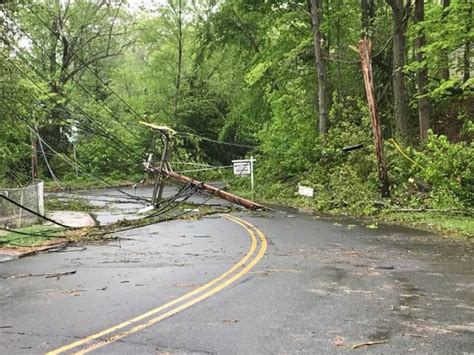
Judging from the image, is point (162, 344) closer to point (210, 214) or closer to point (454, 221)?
point (454, 221)

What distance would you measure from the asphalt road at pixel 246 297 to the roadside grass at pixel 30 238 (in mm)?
1531

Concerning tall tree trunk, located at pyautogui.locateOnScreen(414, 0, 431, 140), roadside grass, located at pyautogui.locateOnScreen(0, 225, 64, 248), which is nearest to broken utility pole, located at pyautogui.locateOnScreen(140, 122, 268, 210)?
tall tree trunk, located at pyautogui.locateOnScreen(414, 0, 431, 140)

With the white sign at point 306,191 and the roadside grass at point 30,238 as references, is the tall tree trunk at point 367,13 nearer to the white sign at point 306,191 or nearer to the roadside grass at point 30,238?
the white sign at point 306,191

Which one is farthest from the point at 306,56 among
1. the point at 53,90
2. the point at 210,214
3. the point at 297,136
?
the point at 53,90

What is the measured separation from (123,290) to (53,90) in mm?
35446

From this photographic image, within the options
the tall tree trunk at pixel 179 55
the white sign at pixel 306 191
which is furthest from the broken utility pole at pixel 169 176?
the tall tree trunk at pixel 179 55

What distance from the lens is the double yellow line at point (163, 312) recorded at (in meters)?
6.00

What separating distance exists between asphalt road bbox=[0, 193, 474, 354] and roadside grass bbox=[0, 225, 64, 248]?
1531 millimetres

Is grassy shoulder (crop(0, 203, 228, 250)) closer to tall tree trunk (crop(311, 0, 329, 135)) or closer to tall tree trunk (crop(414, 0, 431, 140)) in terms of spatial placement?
tall tree trunk (crop(311, 0, 329, 135))

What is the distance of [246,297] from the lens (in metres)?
8.19

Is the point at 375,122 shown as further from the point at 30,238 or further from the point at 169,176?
the point at 30,238

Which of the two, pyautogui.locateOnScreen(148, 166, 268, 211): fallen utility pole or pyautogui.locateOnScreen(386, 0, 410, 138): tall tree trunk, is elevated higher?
pyautogui.locateOnScreen(386, 0, 410, 138): tall tree trunk


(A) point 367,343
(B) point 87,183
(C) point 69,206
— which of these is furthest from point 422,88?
(B) point 87,183

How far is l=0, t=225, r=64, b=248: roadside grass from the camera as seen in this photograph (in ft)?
47.3
